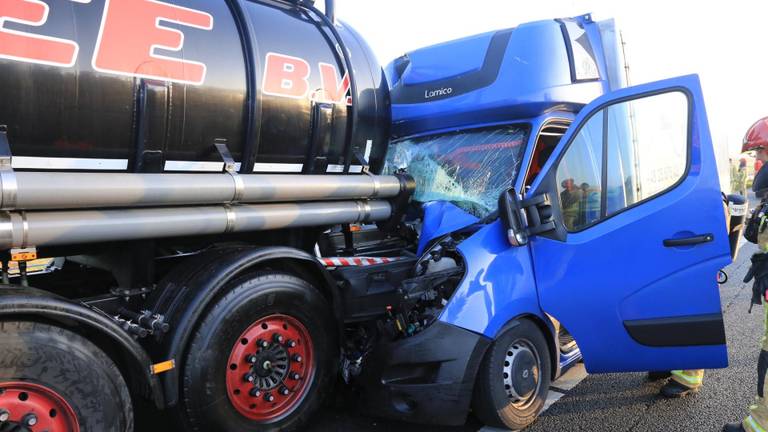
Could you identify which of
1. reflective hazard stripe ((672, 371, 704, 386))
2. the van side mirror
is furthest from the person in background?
reflective hazard stripe ((672, 371, 704, 386))

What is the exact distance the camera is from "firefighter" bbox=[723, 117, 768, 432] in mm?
3093

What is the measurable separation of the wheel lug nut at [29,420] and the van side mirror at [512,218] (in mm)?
2623

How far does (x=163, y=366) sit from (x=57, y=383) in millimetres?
520

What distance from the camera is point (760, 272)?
10.9 ft

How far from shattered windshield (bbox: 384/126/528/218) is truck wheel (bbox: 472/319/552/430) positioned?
96 centimetres

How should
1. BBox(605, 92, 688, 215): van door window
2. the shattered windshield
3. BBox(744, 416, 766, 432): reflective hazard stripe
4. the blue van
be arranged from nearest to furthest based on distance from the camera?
BBox(744, 416, 766, 432): reflective hazard stripe, the blue van, BBox(605, 92, 688, 215): van door window, the shattered windshield

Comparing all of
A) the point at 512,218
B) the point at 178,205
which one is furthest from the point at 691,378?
the point at 178,205

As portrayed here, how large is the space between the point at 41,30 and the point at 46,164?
1.92 ft

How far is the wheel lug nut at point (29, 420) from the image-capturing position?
7.04ft

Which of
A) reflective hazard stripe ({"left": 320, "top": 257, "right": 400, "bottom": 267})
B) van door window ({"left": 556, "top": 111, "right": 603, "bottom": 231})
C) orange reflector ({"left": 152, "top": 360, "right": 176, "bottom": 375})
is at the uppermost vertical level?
van door window ({"left": 556, "top": 111, "right": 603, "bottom": 231})

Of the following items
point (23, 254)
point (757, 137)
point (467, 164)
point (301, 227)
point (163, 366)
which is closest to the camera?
point (23, 254)

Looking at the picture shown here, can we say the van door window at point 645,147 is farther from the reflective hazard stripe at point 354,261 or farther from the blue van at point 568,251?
the reflective hazard stripe at point 354,261

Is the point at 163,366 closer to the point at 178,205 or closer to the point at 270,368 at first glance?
the point at 270,368

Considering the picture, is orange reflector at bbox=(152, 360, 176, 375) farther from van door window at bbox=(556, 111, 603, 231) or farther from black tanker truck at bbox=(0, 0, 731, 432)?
van door window at bbox=(556, 111, 603, 231)
